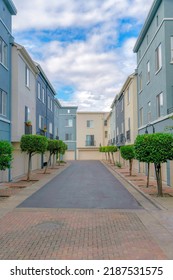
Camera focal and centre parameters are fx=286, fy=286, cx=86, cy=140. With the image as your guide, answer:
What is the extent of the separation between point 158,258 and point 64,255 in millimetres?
1908

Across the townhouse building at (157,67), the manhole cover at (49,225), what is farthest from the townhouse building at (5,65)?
the manhole cover at (49,225)

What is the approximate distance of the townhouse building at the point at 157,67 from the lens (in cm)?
1722

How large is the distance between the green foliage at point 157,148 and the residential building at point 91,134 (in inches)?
2040

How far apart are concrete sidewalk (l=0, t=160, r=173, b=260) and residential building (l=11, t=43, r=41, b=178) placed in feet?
33.5

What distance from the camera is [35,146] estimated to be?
19094mm

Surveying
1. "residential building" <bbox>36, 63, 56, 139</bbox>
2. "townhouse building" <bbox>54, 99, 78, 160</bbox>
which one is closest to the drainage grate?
"residential building" <bbox>36, 63, 56, 139</bbox>

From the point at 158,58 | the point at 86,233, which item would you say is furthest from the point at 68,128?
the point at 86,233

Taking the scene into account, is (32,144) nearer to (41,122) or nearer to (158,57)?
(158,57)

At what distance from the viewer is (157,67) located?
19484 millimetres

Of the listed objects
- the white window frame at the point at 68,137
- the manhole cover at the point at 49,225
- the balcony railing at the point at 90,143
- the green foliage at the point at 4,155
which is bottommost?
the manhole cover at the point at 49,225

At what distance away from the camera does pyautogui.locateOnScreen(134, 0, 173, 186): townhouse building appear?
17.2 meters

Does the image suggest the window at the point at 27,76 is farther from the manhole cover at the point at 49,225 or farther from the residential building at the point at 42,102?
the manhole cover at the point at 49,225

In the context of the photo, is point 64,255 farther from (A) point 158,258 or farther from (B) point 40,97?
(B) point 40,97

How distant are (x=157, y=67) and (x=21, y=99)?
10076mm
